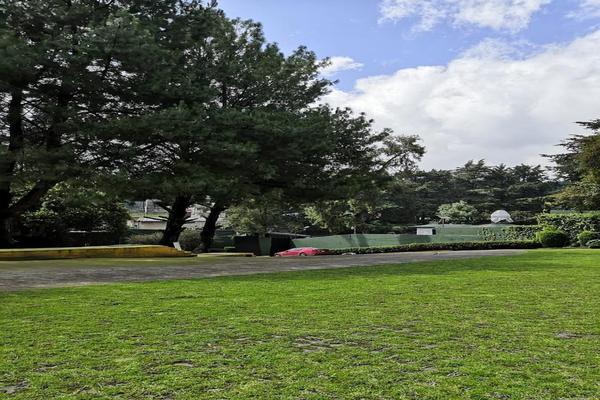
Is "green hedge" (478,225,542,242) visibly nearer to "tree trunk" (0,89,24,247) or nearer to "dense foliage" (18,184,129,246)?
"dense foliage" (18,184,129,246)

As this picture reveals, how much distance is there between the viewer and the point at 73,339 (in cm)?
427

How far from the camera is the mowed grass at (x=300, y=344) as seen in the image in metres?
3.03

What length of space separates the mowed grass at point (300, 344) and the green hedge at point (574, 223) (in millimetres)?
23223

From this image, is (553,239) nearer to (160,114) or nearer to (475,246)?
(475,246)

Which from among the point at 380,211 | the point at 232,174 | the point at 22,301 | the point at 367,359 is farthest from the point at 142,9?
the point at 380,211

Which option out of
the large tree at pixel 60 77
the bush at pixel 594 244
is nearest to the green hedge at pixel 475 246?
the bush at pixel 594 244

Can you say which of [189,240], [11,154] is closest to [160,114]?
[11,154]

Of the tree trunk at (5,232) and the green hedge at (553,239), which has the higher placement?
the tree trunk at (5,232)

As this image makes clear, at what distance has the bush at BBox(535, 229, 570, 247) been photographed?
86.8 feet

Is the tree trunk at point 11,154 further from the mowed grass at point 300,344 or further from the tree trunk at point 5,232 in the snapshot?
the mowed grass at point 300,344

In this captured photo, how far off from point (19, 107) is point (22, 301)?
37.8 ft

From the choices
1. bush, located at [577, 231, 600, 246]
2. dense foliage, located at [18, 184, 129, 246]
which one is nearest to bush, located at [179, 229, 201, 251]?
dense foliage, located at [18, 184, 129, 246]

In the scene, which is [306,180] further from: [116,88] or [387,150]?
[387,150]

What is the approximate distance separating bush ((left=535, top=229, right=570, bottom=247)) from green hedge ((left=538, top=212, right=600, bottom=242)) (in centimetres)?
160
